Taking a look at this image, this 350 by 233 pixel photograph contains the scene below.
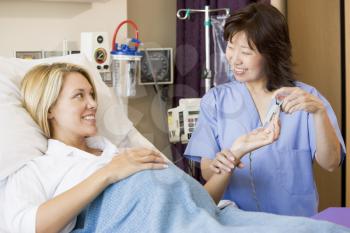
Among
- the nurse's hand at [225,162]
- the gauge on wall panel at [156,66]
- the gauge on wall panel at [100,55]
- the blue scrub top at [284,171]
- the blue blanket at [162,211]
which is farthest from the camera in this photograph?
the gauge on wall panel at [156,66]

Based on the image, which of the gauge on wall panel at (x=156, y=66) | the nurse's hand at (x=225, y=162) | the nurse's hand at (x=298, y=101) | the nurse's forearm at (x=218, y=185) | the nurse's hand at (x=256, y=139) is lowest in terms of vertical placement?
the nurse's forearm at (x=218, y=185)

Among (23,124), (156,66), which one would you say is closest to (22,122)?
(23,124)

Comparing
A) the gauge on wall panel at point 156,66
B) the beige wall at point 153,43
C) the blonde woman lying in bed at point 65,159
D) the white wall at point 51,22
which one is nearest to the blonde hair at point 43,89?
the blonde woman lying in bed at point 65,159

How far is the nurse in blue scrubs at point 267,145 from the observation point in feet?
5.71

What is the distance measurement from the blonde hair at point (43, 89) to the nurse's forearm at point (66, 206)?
1.29ft

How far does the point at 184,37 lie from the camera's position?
3.45 meters

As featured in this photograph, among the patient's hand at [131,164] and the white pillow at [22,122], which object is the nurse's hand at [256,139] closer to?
the patient's hand at [131,164]

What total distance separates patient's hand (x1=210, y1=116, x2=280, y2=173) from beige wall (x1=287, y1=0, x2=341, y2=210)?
1471 mm

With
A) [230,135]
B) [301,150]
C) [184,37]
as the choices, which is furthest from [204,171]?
[184,37]

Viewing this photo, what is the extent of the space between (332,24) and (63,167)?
6.46 feet

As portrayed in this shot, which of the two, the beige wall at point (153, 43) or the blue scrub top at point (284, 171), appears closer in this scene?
the blue scrub top at point (284, 171)

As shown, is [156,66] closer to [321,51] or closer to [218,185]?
[321,51]

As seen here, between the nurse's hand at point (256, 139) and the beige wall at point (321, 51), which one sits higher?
the beige wall at point (321, 51)

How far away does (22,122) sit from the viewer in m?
1.66
